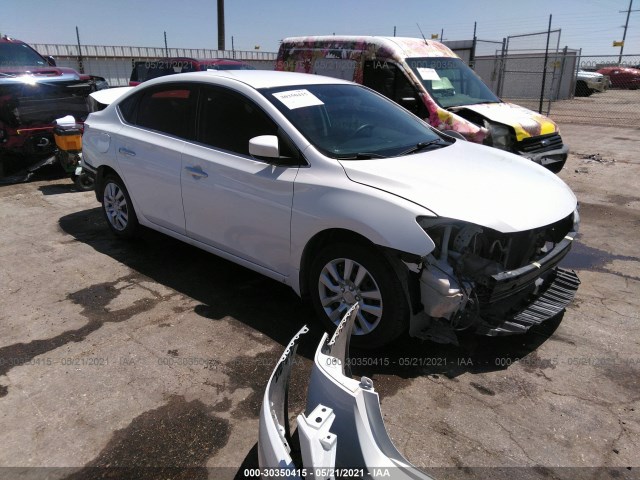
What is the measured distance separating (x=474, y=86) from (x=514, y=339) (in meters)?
5.23

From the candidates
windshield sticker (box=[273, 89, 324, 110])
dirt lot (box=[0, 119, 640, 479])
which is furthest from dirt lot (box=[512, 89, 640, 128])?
windshield sticker (box=[273, 89, 324, 110])

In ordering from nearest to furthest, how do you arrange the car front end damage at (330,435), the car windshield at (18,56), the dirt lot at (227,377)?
the car front end damage at (330,435), the dirt lot at (227,377), the car windshield at (18,56)

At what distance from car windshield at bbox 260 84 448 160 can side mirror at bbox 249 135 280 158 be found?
0.24 meters

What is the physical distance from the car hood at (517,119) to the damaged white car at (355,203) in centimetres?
277

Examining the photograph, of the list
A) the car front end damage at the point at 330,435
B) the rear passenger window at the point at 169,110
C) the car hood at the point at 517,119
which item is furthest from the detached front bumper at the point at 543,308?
the car hood at the point at 517,119

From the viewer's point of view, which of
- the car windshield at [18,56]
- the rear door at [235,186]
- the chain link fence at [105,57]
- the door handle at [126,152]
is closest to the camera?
the rear door at [235,186]

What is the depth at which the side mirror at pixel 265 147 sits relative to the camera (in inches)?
134

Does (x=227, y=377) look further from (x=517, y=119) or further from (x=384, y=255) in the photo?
(x=517, y=119)

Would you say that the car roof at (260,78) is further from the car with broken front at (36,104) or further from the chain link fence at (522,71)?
the chain link fence at (522,71)

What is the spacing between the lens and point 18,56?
367 inches

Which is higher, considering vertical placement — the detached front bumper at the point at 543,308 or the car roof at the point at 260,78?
the car roof at the point at 260,78

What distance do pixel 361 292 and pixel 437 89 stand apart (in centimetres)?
472

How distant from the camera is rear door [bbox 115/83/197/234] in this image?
425cm

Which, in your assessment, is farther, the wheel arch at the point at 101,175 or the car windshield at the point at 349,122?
the wheel arch at the point at 101,175
